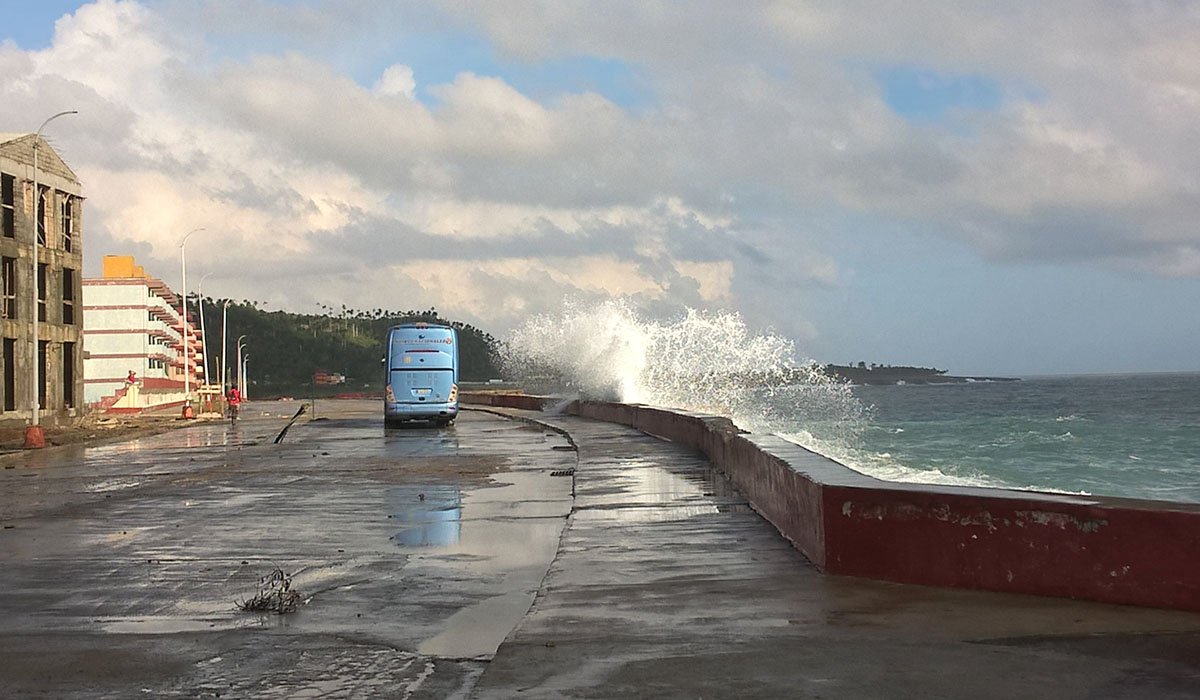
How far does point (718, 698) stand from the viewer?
5949 millimetres

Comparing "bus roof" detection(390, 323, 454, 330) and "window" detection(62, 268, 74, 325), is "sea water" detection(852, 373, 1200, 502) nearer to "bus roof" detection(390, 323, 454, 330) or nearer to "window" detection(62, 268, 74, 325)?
"bus roof" detection(390, 323, 454, 330)

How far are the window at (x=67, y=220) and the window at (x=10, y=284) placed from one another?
5.38 meters

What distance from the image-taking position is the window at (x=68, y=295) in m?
56.5

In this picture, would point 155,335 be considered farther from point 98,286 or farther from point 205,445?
point 205,445

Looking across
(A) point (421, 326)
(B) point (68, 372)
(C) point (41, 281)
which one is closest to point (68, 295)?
(C) point (41, 281)

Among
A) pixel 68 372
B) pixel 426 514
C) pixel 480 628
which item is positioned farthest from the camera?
pixel 68 372

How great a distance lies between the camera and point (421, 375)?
41812 mm

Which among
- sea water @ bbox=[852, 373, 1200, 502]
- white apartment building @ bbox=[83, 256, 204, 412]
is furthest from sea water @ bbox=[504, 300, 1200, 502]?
white apartment building @ bbox=[83, 256, 204, 412]

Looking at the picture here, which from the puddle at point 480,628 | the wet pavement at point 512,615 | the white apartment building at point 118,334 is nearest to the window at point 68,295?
the white apartment building at point 118,334

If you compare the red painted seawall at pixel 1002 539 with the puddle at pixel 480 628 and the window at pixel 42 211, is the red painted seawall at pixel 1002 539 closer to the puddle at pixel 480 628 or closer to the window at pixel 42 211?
the puddle at pixel 480 628

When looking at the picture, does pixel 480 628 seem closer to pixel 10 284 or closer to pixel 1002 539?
pixel 1002 539

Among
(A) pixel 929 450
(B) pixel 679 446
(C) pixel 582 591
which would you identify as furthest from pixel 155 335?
(C) pixel 582 591

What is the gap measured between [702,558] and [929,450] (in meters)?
47.9

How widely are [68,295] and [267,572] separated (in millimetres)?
50769
